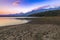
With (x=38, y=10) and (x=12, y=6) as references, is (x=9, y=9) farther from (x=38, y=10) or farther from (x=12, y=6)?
(x=38, y=10)

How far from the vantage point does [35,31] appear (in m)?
2.13

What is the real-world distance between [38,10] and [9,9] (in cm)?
63

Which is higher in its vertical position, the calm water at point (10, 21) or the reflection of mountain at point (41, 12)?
the reflection of mountain at point (41, 12)

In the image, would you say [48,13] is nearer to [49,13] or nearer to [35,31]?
[49,13]

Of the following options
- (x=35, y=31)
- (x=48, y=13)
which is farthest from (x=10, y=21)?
(x=48, y=13)

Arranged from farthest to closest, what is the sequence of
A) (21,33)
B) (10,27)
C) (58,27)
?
(10,27) → (58,27) → (21,33)

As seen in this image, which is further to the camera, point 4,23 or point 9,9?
point 4,23

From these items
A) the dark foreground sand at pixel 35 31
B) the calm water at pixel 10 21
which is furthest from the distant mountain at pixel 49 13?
the calm water at pixel 10 21

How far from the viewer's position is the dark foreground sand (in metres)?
1.91

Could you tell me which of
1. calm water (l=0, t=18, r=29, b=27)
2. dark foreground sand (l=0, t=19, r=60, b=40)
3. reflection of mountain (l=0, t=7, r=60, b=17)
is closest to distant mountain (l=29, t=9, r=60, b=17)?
reflection of mountain (l=0, t=7, r=60, b=17)

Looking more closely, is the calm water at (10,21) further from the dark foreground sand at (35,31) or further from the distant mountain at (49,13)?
the distant mountain at (49,13)

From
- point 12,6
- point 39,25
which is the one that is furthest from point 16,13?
point 39,25

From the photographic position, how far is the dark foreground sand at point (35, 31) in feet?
6.28

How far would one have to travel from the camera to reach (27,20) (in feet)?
7.43
